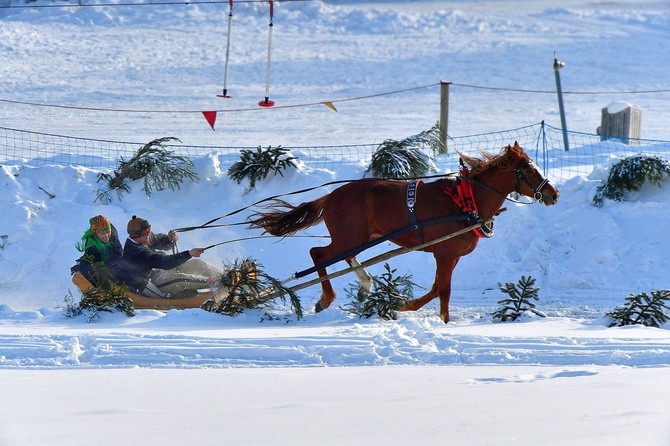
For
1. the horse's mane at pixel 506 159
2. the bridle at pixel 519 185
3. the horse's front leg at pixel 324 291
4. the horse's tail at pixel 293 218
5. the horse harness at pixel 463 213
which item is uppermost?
the horse's mane at pixel 506 159

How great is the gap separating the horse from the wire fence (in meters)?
3.62

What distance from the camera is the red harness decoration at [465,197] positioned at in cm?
1005

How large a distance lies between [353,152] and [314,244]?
3.96m

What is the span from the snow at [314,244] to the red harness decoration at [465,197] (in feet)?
2.67

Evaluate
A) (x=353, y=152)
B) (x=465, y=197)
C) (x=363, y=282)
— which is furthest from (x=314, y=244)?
(x=353, y=152)

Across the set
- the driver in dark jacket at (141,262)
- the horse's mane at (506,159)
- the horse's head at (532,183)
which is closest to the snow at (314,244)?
the driver in dark jacket at (141,262)

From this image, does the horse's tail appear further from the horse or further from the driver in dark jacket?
the driver in dark jacket

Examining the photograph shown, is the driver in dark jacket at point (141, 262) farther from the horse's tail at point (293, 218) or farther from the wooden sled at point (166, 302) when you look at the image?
the horse's tail at point (293, 218)

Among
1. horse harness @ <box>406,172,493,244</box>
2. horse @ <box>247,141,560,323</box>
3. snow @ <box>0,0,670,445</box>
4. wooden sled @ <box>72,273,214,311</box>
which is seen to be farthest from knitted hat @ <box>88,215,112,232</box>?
horse harness @ <box>406,172,493,244</box>

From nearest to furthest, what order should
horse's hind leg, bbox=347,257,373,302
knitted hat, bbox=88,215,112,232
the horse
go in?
the horse < knitted hat, bbox=88,215,112,232 < horse's hind leg, bbox=347,257,373,302

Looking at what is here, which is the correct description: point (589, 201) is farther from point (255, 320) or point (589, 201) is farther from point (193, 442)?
point (193, 442)

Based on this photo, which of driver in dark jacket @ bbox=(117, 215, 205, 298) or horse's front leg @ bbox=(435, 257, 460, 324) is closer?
horse's front leg @ bbox=(435, 257, 460, 324)

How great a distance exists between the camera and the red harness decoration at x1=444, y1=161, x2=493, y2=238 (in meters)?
10.1

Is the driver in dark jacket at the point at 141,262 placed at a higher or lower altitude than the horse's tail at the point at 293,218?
lower
